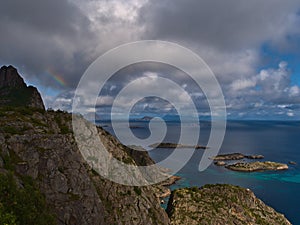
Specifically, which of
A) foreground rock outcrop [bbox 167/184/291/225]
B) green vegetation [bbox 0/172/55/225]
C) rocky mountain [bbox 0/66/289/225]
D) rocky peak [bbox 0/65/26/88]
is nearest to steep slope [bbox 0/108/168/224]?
rocky mountain [bbox 0/66/289/225]

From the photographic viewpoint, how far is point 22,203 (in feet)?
77.1

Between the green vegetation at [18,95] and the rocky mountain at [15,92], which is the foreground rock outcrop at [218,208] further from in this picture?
the green vegetation at [18,95]

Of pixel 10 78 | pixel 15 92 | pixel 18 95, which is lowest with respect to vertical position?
pixel 18 95

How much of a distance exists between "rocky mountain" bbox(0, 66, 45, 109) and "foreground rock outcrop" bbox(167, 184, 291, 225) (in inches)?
3326

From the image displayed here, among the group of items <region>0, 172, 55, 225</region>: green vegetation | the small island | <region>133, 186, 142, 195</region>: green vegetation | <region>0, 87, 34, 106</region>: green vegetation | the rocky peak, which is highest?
the rocky peak

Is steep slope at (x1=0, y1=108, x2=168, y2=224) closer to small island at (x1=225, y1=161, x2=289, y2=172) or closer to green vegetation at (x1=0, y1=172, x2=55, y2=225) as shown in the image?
green vegetation at (x1=0, y1=172, x2=55, y2=225)

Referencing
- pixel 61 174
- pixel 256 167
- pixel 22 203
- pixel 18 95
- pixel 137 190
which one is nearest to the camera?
pixel 22 203

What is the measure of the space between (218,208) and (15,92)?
413 feet

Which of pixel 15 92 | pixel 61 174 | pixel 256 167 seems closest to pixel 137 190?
pixel 61 174

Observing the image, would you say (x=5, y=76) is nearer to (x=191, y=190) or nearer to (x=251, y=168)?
(x=191, y=190)

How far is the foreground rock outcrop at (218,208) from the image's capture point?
2618 inches

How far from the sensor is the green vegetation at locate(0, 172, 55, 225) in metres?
22.2

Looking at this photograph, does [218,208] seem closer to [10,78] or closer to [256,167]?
[256,167]

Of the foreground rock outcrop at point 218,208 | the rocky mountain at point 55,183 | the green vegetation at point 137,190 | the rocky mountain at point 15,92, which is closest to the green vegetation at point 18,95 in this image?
the rocky mountain at point 15,92
